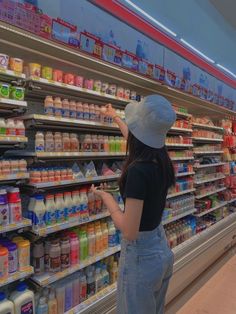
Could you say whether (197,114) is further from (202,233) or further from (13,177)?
(13,177)

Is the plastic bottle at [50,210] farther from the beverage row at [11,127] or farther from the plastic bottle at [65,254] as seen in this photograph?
the beverage row at [11,127]

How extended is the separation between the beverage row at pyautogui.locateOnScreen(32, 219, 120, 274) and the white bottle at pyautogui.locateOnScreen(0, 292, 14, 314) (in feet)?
0.91

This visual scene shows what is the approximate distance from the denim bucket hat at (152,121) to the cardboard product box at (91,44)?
106cm

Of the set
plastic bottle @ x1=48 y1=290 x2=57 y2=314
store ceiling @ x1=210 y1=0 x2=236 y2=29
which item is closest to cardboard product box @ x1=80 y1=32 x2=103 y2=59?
plastic bottle @ x1=48 y1=290 x2=57 y2=314

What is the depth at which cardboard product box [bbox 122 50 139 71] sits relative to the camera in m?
2.67

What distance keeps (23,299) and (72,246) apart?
51 centimetres

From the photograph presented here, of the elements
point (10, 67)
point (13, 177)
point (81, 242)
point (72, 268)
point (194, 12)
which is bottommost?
point (72, 268)

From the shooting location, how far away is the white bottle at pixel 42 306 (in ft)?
6.85

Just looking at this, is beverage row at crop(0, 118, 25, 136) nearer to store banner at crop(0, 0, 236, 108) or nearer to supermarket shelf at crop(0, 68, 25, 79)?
supermarket shelf at crop(0, 68, 25, 79)

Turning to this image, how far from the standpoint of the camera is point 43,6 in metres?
2.78

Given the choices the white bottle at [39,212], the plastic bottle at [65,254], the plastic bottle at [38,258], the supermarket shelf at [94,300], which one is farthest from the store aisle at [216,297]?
the white bottle at [39,212]

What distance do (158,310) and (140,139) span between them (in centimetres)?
108

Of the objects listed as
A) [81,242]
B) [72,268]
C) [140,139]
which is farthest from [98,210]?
[140,139]

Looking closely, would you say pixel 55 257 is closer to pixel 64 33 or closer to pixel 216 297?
pixel 64 33
